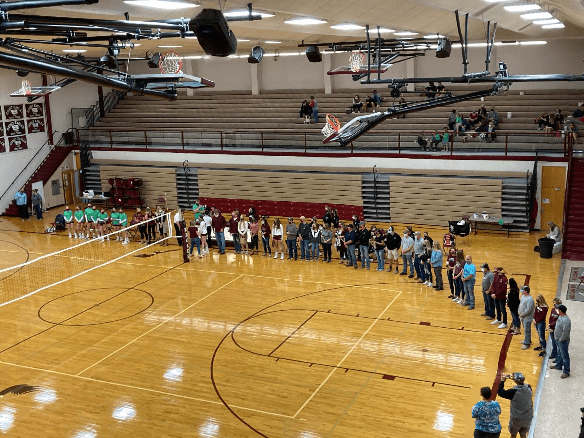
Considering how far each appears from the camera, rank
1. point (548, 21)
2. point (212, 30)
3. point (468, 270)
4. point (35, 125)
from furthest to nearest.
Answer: point (35, 125) < point (548, 21) < point (468, 270) < point (212, 30)

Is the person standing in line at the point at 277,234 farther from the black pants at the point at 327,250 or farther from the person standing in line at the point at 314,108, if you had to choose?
the person standing in line at the point at 314,108

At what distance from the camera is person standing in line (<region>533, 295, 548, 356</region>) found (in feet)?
47.2

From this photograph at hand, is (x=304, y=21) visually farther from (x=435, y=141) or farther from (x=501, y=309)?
(x=435, y=141)

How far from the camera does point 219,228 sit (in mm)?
24656

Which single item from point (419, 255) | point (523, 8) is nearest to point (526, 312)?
point (419, 255)

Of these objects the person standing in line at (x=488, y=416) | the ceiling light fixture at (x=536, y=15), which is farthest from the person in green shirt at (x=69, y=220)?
the person standing in line at (x=488, y=416)

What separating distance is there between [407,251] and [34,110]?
23600 millimetres

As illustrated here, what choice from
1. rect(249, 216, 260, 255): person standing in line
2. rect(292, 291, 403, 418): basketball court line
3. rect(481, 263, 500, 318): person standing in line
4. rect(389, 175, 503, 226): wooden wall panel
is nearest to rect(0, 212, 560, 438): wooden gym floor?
rect(292, 291, 403, 418): basketball court line

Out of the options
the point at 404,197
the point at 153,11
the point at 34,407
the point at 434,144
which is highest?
the point at 153,11

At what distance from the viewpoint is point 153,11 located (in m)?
13.2

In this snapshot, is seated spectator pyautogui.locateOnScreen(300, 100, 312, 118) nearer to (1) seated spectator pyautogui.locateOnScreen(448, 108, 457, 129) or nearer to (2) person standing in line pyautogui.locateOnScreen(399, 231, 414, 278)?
(1) seated spectator pyautogui.locateOnScreen(448, 108, 457, 129)

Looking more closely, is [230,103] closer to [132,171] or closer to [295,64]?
[295,64]

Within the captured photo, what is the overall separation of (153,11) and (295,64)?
24.2 metres

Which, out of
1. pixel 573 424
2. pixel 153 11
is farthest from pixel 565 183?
pixel 153 11
